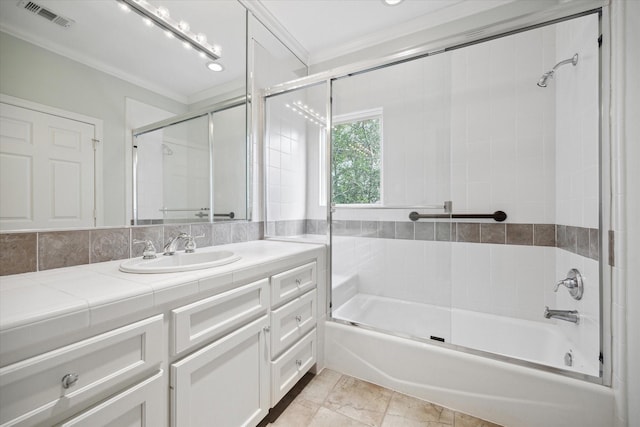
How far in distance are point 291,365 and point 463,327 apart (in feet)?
4.15

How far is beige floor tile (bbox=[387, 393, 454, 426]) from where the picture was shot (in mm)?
1384

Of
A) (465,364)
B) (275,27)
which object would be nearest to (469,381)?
(465,364)

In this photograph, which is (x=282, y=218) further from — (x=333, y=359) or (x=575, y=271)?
(x=575, y=271)

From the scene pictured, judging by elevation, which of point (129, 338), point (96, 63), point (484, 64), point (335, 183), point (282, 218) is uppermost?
point (484, 64)

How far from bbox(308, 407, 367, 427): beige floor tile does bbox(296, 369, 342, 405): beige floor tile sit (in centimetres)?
10

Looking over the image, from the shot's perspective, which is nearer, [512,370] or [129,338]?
[129,338]

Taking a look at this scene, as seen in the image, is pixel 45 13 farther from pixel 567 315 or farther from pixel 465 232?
pixel 567 315

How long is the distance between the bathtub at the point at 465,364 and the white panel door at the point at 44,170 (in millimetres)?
1507

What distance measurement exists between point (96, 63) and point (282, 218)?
1.46 m

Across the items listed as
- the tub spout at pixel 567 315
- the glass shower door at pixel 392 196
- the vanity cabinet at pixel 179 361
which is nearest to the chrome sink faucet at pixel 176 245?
the vanity cabinet at pixel 179 361

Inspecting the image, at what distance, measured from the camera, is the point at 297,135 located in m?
2.36

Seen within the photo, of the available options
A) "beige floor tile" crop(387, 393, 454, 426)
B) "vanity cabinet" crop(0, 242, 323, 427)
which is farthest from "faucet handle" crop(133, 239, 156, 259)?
"beige floor tile" crop(387, 393, 454, 426)

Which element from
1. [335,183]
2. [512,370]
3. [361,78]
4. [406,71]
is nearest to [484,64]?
[406,71]

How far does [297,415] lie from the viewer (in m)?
1.40
